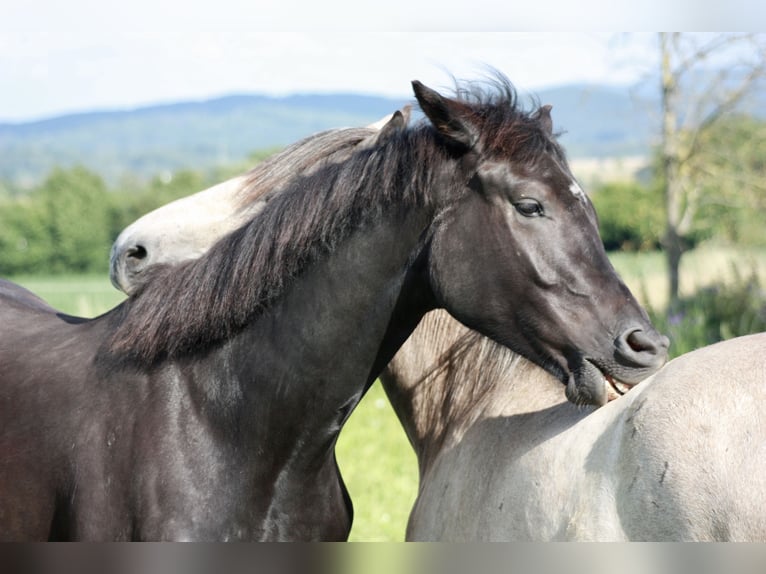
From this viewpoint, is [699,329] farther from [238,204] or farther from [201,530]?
[201,530]

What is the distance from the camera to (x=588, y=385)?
2.59 metres

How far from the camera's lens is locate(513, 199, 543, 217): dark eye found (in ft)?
8.32

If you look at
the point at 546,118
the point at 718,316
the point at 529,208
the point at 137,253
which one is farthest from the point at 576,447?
the point at 718,316

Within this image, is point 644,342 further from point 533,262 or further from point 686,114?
point 686,114

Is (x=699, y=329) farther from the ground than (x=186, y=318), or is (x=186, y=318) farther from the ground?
(x=186, y=318)

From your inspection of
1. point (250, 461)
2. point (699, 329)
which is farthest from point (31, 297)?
point (699, 329)

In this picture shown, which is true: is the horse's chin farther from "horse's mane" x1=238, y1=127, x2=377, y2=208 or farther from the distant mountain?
the distant mountain

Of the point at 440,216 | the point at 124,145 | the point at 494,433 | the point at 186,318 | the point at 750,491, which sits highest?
the point at 440,216

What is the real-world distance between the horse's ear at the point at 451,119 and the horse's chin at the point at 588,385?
0.72 metres

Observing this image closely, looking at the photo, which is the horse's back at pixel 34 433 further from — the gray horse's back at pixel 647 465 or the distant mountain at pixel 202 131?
the distant mountain at pixel 202 131

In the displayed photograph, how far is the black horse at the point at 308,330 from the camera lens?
2560mm

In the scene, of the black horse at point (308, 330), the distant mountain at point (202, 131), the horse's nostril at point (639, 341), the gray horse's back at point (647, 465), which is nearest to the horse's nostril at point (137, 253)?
the black horse at point (308, 330)

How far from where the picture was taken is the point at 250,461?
274 cm

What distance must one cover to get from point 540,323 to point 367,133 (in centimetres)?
102
